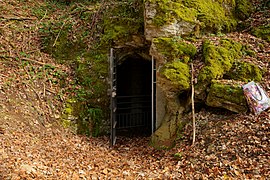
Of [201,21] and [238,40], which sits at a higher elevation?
[201,21]

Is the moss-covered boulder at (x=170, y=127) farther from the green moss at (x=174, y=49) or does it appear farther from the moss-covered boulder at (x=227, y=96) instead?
the green moss at (x=174, y=49)

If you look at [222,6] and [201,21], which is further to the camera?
[222,6]

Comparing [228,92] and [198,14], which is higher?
[198,14]

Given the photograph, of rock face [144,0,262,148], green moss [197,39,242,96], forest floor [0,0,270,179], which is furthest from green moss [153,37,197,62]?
forest floor [0,0,270,179]

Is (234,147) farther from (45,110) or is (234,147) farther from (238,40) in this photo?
(45,110)

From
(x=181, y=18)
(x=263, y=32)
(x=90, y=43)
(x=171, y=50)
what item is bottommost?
(x=171, y=50)

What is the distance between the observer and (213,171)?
15.4ft

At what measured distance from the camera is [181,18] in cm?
712

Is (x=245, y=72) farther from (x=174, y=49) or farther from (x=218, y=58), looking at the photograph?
(x=174, y=49)

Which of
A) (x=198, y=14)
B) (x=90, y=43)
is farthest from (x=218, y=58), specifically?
(x=90, y=43)

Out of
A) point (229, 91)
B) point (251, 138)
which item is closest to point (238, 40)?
point (229, 91)

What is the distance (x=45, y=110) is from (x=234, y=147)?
16.1 ft

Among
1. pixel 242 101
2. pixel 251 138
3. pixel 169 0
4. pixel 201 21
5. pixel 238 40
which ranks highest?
pixel 169 0

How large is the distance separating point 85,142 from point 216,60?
4.05 m
